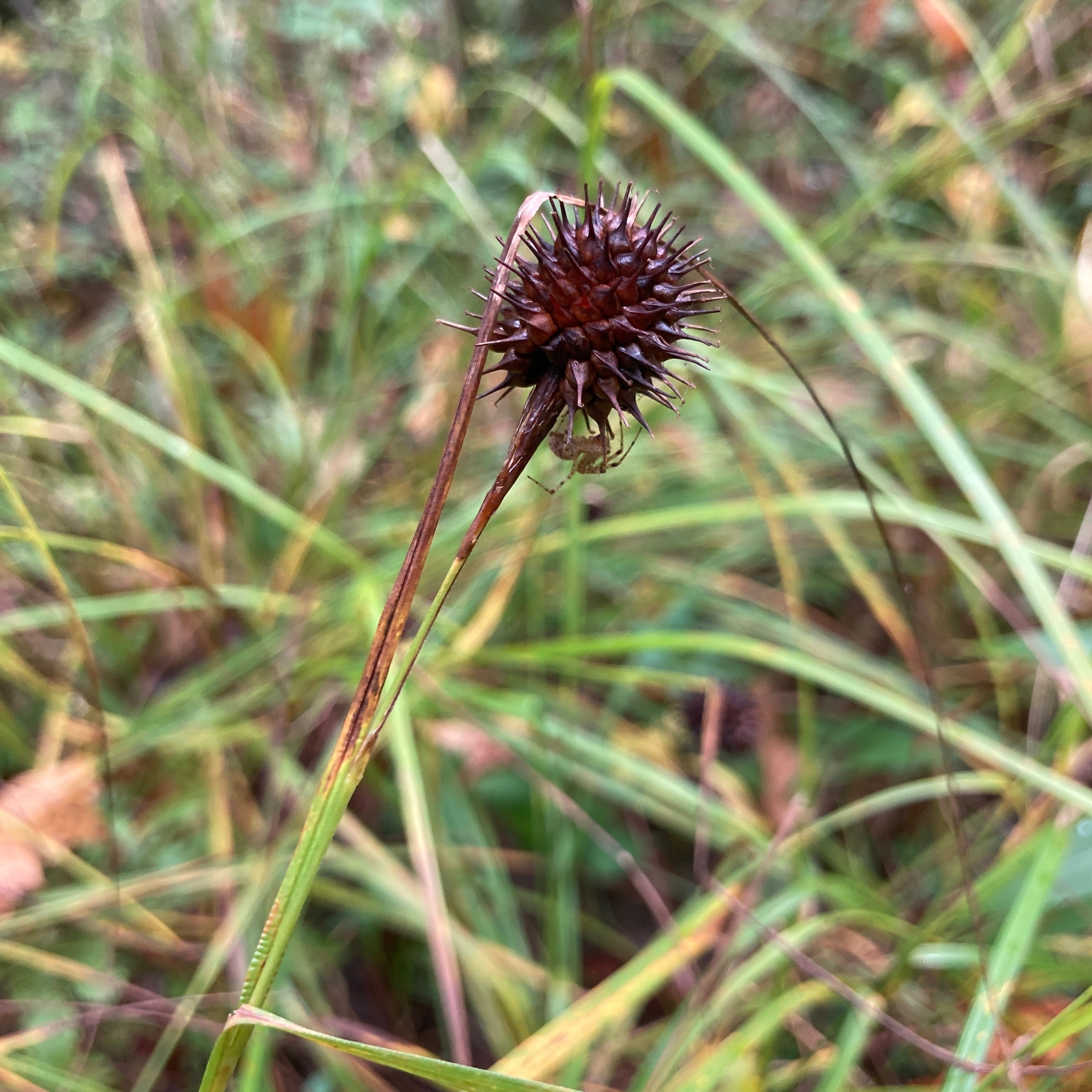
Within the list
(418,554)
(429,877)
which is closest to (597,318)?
(418,554)

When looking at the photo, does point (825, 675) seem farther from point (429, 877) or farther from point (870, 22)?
point (870, 22)

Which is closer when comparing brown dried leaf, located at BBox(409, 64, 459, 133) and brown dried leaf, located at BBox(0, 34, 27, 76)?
brown dried leaf, located at BBox(0, 34, 27, 76)

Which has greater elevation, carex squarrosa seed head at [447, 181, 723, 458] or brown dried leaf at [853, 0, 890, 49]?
brown dried leaf at [853, 0, 890, 49]

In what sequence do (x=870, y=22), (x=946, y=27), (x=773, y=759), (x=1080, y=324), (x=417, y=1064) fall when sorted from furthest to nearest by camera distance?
(x=870, y=22)
(x=946, y=27)
(x=1080, y=324)
(x=773, y=759)
(x=417, y=1064)

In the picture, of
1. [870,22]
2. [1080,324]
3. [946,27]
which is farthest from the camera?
[870,22]

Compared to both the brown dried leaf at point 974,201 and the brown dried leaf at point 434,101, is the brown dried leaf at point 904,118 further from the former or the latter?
the brown dried leaf at point 434,101

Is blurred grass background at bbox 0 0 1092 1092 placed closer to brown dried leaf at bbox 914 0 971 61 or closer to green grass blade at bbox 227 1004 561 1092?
brown dried leaf at bbox 914 0 971 61

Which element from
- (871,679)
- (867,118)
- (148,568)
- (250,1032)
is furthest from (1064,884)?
(867,118)

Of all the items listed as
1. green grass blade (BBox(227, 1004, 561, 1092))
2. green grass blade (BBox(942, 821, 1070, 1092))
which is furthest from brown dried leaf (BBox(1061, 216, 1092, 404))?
green grass blade (BBox(227, 1004, 561, 1092))
